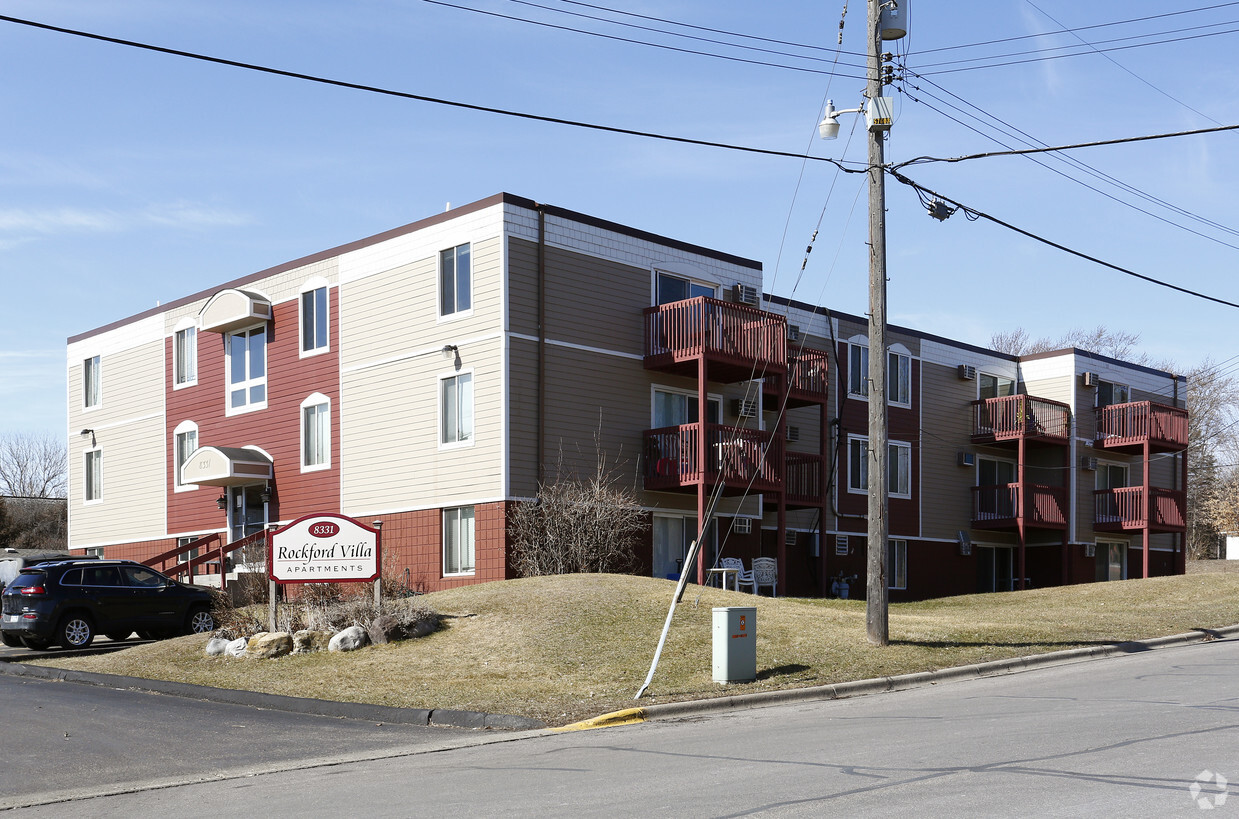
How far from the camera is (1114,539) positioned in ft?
134

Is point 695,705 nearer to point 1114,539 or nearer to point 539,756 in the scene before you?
point 539,756

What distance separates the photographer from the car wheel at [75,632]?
70.1 feet

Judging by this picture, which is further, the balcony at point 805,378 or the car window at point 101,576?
the balcony at point 805,378

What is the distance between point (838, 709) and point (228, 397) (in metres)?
23.9

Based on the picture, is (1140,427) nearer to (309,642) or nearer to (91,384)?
(309,642)

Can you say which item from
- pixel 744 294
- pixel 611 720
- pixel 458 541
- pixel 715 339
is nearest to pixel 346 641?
pixel 611 720

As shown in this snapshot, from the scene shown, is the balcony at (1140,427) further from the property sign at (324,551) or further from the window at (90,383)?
the window at (90,383)

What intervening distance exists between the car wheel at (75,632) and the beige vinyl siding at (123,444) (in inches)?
528

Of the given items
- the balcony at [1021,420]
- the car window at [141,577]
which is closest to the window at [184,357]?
the car window at [141,577]

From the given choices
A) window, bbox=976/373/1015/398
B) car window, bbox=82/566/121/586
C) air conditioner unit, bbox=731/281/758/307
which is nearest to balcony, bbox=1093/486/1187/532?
window, bbox=976/373/1015/398

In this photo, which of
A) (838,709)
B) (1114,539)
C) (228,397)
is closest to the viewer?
(838,709)

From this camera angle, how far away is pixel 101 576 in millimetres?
22078

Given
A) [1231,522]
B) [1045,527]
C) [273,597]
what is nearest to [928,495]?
[1045,527]

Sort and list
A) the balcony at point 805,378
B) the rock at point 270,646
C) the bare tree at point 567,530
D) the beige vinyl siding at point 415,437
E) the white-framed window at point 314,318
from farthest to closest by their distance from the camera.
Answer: the white-framed window at point 314,318 → the balcony at point 805,378 → the beige vinyl siding at point 415,437 → the bare tree at point 567,530 → the rock at point 270,646
